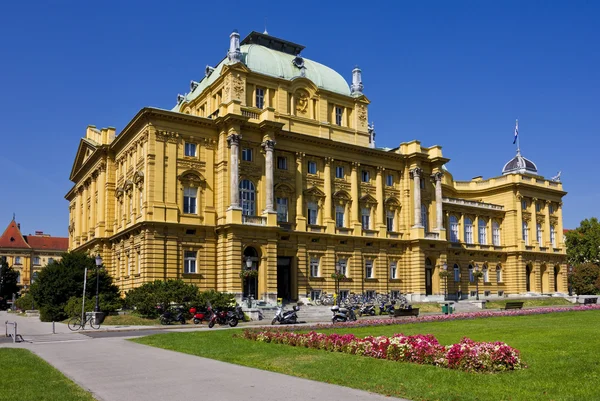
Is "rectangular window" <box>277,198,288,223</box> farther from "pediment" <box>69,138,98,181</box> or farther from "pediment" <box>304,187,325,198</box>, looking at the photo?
"pediment" <box>69,138,98,181</box>

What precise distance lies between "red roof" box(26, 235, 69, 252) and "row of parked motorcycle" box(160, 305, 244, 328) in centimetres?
10056

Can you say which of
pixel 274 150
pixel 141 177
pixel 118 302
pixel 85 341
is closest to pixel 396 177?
pixel 274 150

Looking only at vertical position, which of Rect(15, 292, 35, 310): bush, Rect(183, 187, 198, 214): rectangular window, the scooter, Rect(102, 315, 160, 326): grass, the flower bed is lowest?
Rect(15, 292, 35, 310): bush

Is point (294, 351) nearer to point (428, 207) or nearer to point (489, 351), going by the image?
point (489, 351)

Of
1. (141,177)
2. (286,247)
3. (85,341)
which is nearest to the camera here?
(85,341)

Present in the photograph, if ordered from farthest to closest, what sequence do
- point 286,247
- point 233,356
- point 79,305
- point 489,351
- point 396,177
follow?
point 396,177 → point 286,247 → point 79,305 → point 233,356 → point 489,351

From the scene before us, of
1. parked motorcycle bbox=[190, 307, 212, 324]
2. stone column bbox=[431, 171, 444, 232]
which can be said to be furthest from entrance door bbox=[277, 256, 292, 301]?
stone column bbox=[431, 171, 444, 232]

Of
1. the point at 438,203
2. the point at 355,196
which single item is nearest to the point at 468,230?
the point at 438,203

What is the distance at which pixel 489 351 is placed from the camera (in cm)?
1459

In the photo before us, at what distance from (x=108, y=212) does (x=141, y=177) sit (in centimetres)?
1071

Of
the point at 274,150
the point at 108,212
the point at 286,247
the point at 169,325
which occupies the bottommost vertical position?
the point at 169,325

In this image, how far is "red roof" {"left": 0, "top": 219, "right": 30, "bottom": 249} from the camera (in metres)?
125

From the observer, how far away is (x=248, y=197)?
51.2 metres

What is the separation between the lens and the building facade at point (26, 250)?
12306cm
